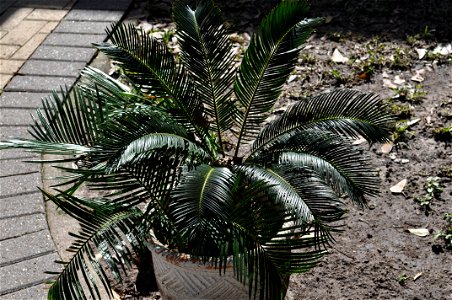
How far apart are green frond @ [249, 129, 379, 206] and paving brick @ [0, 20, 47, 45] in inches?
136

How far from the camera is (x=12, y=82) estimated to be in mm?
→ 5863

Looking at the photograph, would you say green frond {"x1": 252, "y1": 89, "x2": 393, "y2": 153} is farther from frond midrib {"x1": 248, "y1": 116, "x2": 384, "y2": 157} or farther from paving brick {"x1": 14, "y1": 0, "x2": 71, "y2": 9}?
paving brick {"x1": 14, "y1": 0, "x2": 71, "y2": 9}

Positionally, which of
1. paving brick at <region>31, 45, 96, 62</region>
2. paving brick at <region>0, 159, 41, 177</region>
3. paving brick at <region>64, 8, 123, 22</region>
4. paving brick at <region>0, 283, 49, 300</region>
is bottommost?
paving brick at <region>0, 283, 49, 300</region>

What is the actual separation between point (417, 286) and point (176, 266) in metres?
1.30

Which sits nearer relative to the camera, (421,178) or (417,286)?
(417,286)

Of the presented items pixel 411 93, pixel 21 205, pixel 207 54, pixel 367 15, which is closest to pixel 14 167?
pixel 21 205

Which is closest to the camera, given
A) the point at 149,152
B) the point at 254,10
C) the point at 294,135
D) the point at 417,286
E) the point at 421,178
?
the point at 149,152

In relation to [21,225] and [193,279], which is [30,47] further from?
[193,279]

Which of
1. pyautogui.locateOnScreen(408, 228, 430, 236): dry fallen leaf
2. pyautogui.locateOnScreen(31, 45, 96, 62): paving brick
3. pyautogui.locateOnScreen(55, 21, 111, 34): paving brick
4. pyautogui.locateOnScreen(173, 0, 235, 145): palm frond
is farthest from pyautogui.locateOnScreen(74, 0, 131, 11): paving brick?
pyautogui.locateOnScreen(408, 228, 430, 236): dry fallen leaf

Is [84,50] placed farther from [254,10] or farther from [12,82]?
[254,10]

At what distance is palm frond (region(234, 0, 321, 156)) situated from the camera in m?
3.75

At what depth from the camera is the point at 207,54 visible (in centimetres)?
389

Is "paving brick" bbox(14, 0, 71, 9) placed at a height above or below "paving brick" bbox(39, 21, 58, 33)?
above

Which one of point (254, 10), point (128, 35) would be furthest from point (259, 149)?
point (254, 10)
